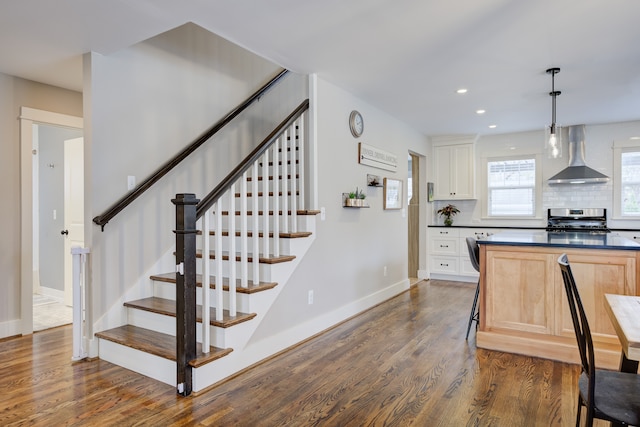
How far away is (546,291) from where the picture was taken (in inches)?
120

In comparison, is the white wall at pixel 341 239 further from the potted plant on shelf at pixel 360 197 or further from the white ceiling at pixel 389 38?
the white ceiling at pixel 389 38

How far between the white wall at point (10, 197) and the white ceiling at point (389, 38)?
0.19m

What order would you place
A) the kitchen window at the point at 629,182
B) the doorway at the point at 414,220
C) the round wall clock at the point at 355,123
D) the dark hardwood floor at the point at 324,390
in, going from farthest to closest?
the doorway at the point at 414,220 < the kitchen window at the point at 629,182 < the round wall clock at the point at 355,123 < the dark hardwood floor at the point at 324,390

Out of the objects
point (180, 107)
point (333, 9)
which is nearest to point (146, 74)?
point (180, 107)

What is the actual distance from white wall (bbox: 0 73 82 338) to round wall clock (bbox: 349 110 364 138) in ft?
10.3

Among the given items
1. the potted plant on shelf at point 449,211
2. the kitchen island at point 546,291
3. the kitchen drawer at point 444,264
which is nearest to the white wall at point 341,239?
the kitchen island at point 546,291

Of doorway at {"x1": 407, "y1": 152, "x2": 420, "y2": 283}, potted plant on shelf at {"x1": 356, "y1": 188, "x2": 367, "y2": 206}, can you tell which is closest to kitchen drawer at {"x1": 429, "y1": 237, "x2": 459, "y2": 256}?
doorway at {"x1": 407, "y1": 152, "x2": 420, "y2": 283}

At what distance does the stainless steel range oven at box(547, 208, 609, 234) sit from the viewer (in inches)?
223

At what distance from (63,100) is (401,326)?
4.11 meters

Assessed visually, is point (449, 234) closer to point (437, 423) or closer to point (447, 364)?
point (447, 364)

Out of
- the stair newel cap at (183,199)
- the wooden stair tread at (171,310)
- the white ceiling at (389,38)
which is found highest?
the white ceiling at (389,38)

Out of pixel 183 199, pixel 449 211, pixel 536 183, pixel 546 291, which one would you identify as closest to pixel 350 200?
pixel 546 291

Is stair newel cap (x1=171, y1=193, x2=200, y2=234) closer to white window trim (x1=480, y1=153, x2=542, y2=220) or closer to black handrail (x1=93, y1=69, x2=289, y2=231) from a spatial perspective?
black handrail (x1=93, y1=69, x2=289, y2=231)

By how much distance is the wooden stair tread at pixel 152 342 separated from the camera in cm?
244
